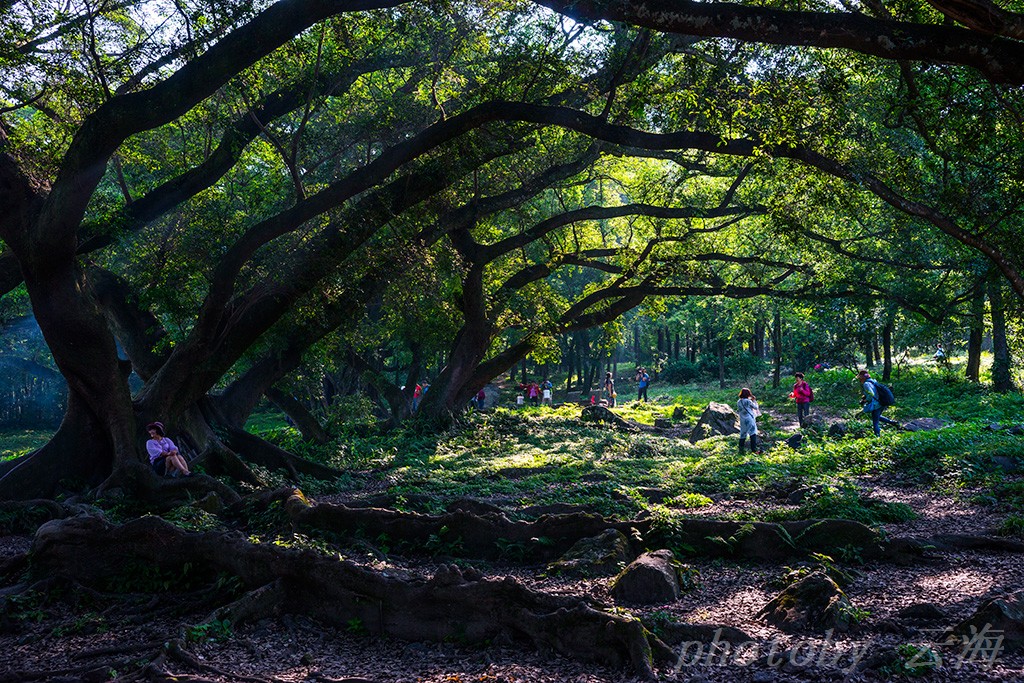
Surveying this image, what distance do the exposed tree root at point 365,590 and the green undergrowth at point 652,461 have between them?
11.5 ft

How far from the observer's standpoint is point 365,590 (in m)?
6.66

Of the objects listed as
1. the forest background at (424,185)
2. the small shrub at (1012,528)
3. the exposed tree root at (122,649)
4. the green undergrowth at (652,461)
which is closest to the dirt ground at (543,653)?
the exposed tree root at (122,649)

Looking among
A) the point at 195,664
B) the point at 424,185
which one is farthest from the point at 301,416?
the point at 195,664

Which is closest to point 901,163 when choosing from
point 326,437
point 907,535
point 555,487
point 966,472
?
point 966,472

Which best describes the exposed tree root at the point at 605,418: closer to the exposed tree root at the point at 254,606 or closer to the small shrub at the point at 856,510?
the small shrub at the point at 856,510

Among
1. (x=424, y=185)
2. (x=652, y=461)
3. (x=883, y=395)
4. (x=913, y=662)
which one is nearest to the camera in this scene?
(x=913, y=662)

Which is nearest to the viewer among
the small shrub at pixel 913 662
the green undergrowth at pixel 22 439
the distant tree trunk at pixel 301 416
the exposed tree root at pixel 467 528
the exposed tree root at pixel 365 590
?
the small shrub at pixel 913 662

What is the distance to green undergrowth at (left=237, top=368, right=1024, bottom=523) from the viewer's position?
38.1ft

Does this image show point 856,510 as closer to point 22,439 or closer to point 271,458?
point 271,458

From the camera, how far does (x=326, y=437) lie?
2228cm

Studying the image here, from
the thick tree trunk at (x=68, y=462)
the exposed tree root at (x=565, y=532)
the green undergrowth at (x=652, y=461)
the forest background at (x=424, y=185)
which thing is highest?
the forest background at (x=424, y=185)

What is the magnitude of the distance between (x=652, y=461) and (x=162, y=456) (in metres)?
9.68

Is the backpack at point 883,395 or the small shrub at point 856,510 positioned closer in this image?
the small shrub at point 856,510

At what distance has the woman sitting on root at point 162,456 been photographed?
11.7m
